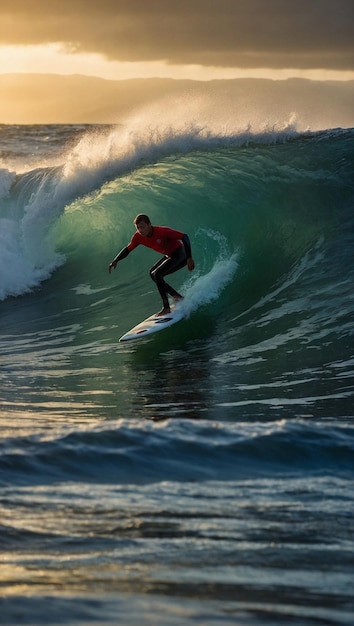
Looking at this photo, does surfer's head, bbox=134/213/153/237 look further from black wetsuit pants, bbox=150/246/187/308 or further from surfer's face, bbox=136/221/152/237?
black wetsuit pants, bbox=150/246/187/308

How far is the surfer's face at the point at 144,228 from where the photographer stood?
413 inches

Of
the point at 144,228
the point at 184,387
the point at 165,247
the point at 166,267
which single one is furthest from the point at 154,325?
the point at 184,387

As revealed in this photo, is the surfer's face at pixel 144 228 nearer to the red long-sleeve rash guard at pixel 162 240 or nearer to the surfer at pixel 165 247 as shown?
the surfer at pixel 165 247

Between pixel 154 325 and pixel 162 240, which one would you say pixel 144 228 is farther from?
pixel 154 325

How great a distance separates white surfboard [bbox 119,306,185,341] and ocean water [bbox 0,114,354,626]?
0.48ft

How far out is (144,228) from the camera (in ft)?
34.6

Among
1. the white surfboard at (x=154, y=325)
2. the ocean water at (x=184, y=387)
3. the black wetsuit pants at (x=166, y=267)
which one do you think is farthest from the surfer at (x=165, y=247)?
the ocean water at (x=184, y=387)

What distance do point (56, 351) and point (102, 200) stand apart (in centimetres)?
737

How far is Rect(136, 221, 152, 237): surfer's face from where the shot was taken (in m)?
10.5

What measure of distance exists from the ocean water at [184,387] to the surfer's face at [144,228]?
114cm

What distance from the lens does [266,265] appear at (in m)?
13.7

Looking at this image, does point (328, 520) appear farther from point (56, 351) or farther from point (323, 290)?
point (323, 290)

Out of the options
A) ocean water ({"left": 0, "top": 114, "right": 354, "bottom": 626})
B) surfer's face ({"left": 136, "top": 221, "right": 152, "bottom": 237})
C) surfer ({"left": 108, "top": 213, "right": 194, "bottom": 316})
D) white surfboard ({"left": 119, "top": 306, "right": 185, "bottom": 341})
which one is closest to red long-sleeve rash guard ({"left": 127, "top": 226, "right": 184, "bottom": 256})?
surfer ({"left": 108, "top": 213, "right": 194, "bottom": 316})

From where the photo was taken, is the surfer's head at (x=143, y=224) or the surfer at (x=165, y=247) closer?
the surfer's head at (x=143, y=224)
